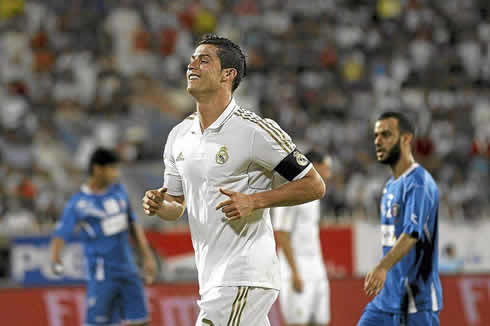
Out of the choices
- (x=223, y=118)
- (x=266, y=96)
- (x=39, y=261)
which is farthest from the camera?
(x=266, y=96)

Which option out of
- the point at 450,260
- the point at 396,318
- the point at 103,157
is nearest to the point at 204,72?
the point at 396,318

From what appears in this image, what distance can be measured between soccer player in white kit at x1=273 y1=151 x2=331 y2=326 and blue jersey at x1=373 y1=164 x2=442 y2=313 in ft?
7.22

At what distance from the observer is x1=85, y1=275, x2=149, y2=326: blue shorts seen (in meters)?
8.28

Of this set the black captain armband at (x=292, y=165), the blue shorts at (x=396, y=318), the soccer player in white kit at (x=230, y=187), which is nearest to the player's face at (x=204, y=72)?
the soccer player in white kit at (x=230, y=187)

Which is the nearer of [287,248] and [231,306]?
[231,306]

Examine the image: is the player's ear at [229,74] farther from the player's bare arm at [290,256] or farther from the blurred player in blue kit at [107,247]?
the blurred player in blue kit at [107,247]

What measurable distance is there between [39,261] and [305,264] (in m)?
5.20

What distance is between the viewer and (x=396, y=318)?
5.89 metres

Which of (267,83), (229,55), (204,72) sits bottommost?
(204,72)

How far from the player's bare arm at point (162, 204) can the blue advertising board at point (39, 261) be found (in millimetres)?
7085

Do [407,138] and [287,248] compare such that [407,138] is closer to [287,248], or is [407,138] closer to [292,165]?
[292,165]

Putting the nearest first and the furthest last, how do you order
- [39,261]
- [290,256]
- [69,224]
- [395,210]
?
[395,210], [290,256], [69,224], [39,261]

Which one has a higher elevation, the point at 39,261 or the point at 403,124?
the point at 403,124

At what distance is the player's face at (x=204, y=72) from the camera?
15.2ft
